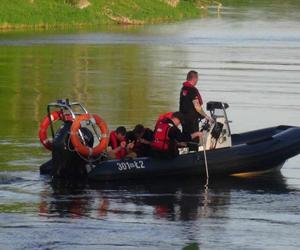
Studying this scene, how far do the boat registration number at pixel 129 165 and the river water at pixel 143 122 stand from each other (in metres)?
0.30

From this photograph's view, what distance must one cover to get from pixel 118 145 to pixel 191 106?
143cm

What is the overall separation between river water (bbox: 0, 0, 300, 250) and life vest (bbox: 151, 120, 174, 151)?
66 cm

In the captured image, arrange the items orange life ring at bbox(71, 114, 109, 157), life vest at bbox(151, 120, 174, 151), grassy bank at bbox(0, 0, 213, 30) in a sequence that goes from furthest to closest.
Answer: grassy bank at bbox(0, 0, 213, 30) → life vest at bbox(151, 120, 174, 151) → orange life ring at bbox(71, 114, 109, 157)

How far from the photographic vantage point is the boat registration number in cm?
1938

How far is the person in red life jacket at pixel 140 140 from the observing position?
1983 cm

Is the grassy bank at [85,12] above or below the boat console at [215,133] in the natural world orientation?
below

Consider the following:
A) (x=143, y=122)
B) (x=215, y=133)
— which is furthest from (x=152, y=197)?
(x=143, y=122)

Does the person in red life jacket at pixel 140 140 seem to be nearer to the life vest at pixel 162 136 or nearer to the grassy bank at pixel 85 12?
the life vest at pixel 162 136

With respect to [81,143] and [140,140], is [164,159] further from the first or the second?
[81,143]

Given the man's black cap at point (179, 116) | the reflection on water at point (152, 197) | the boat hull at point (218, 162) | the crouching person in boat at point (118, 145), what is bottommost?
the reflection on water at point (152, 197)

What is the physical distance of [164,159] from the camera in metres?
19.5

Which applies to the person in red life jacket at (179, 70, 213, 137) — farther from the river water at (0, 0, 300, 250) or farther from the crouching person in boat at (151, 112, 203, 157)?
the river water at (0, 0, 300, 250)

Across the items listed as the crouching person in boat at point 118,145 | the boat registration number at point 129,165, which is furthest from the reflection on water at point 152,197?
the crouching person in boat at point 118,145

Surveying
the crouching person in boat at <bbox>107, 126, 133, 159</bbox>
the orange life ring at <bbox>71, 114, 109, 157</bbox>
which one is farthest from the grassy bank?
the orange life ring at <bbox>71, 114, 109, 157</bbox>
